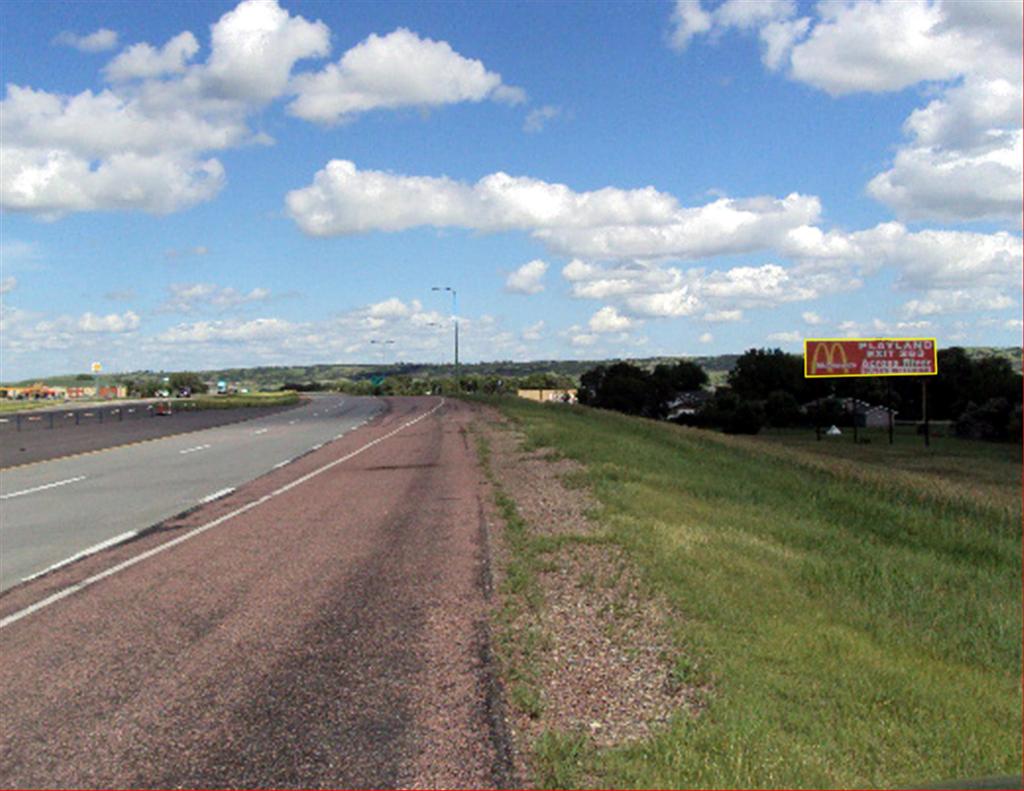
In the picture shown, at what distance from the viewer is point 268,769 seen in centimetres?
552

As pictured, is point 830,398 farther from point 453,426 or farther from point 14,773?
point 14,773

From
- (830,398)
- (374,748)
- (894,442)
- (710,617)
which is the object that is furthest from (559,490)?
(830,398)

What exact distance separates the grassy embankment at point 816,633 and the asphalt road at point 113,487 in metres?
5.97

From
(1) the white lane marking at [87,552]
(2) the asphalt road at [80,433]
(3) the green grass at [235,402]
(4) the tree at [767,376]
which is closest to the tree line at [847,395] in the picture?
(4) the tree at [767,376]

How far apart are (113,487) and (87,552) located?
952 centimetres

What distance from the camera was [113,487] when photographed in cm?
2231

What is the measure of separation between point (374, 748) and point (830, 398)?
98.1 meters

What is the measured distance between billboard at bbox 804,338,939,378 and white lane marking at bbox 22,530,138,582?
177 feet

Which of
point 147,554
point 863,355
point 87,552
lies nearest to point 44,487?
point 87,552

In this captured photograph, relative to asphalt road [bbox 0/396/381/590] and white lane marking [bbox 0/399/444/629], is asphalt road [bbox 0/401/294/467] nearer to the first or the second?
asphalt road [bbox 0/396/381/590]

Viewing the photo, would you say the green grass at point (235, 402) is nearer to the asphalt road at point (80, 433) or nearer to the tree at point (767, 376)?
the asphalt road at point (80, 433)

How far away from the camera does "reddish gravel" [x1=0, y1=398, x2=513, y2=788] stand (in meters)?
5.61

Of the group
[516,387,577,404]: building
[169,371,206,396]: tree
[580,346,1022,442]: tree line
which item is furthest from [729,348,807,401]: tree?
[169,371,206,396]: tree

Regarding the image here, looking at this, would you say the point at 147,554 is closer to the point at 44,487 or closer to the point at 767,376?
the point at 44,487
